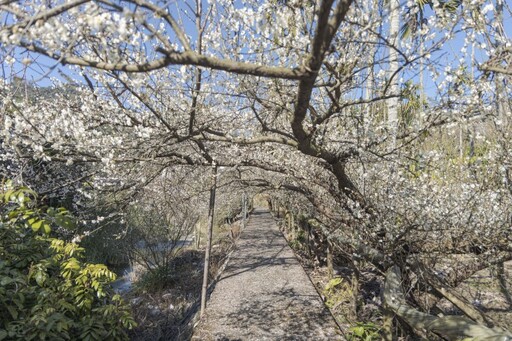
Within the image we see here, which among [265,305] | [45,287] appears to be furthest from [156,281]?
[45,287]

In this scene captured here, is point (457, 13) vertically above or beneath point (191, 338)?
above

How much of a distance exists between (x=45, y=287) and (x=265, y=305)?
3.90m

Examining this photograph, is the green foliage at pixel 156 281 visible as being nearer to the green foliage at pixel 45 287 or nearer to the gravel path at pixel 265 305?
the gravel path at pixel 265 305

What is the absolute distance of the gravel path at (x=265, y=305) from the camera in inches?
201

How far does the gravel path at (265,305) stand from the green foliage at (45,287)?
2.08 metres

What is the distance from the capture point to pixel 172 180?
7.52 meters

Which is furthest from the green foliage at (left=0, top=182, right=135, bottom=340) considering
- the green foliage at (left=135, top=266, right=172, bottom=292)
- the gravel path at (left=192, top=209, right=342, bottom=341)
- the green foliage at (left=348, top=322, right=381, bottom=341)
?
the green foliage at (left=135, top=266, right=172, bottom=292)

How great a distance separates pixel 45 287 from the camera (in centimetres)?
332

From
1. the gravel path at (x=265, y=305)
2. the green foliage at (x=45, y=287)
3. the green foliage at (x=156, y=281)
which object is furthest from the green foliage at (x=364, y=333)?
the green foliage at (x=156, y=281)

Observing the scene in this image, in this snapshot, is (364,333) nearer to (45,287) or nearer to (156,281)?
(45,287)

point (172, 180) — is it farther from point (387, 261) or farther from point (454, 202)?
point (454, 202)

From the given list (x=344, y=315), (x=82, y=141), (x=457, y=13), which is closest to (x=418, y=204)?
(x=457, y=13)

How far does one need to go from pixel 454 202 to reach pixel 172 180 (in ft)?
17.2

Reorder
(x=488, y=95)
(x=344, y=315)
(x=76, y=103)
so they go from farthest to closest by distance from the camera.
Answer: (x=344, y=315) < (x=76, y=103) < (x=488, y=95)
